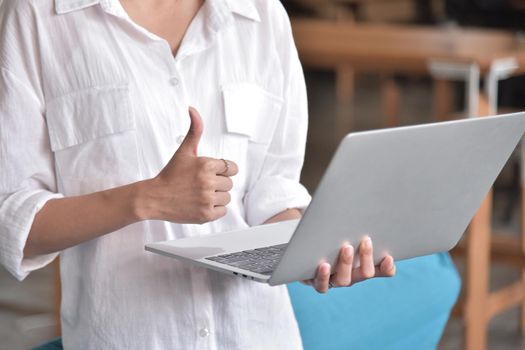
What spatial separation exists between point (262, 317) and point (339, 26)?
3019mm

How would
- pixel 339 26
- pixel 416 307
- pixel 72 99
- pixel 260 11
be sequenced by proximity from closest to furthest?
1. pixel 72 99
2. pixel 260 11
3. pixel 416 307
4. pixel 339 26

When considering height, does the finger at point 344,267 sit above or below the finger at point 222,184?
below

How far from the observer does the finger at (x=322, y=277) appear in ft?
3.94

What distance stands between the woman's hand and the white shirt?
17 centimetres

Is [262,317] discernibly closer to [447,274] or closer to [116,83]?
[116,83]

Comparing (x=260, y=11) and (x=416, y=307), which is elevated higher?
(x=260, y=11)

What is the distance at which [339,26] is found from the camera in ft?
14.0

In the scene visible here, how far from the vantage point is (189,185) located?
1200 mm

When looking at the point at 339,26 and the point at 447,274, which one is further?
the point at 339,26

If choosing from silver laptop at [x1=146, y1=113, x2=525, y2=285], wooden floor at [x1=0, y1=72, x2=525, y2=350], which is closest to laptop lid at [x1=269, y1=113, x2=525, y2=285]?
silver laptop at [x1=146, y1=113, x2=525, y2=285]

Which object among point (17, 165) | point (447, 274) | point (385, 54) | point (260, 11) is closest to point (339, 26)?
point (385, 54)

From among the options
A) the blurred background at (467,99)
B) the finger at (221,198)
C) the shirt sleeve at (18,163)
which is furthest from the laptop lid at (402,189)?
the blurred background at (467,99)

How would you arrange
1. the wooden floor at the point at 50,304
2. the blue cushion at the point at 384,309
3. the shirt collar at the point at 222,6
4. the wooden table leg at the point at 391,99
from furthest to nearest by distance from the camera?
the wooden table leg at the point at 391,99, the wooden floor at the point at 50,304, the blue cushion at the point at 384,309, the shirt collar at the point at 222,6

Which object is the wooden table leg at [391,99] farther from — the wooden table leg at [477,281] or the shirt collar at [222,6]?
the shirt collar at [222,6]
